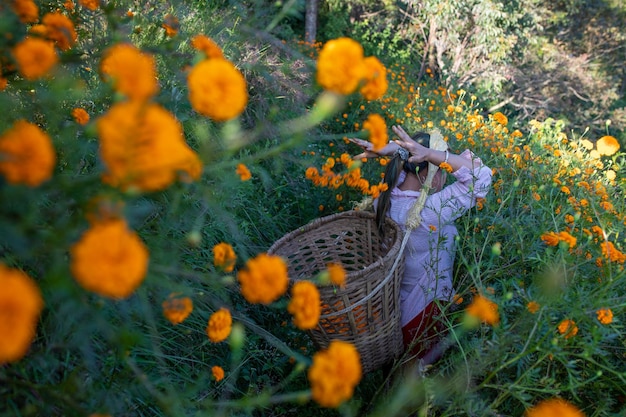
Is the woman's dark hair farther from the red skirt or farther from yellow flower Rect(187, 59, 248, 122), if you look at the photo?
yellow flower Rect(187, 59, 248, 122)

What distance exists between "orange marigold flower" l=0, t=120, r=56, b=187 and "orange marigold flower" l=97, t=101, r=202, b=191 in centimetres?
9

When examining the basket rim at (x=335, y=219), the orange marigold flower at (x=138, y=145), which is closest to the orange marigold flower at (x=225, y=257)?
the orange marigold flower at (x=138, y=145)

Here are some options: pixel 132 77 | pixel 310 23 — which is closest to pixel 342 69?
pixel 132 77

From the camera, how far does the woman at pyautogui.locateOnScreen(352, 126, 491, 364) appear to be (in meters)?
2.08

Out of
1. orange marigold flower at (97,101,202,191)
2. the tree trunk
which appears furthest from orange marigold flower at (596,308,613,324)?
the tree trunk

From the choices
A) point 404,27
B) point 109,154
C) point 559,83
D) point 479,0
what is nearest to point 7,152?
point 109,154

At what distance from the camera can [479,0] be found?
244 inches

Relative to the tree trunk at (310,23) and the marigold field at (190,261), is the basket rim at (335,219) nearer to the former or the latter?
the marigold field at (190,261)

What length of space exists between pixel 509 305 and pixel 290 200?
174cm

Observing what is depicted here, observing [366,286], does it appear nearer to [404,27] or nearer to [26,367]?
[26,367]

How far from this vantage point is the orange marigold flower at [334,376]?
2.67ft

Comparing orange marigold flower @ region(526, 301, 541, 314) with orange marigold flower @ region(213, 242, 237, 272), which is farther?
orange marigold flower @ region(526, 301, 541, 314)

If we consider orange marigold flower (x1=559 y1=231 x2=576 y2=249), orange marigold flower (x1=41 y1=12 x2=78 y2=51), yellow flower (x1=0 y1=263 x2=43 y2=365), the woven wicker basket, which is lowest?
the woven wicker basket

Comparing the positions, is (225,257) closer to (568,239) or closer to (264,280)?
(264,280)
